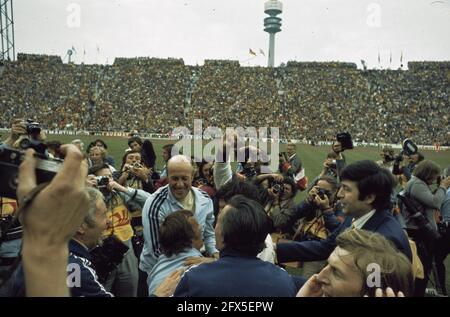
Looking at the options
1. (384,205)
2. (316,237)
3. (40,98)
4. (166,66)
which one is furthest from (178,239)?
(166,66)

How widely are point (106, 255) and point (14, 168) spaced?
85.2 inches

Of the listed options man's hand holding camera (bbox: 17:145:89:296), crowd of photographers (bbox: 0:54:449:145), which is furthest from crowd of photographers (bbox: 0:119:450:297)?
crowd of photographers (bbox: 0:54:449:145)

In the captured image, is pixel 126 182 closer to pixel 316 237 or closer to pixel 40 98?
pixel 316 237

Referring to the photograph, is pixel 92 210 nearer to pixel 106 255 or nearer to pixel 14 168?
pixel 106 255

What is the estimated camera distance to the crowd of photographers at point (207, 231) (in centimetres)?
119

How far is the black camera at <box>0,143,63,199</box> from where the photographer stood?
1271 millimetres

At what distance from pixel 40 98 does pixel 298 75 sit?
116 ft

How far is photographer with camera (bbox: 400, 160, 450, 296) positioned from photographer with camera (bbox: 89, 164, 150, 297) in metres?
3.41

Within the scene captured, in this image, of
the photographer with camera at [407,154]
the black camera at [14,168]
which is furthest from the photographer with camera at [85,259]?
the photographer with camera at [407,154]

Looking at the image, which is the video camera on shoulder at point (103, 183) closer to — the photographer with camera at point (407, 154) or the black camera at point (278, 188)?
the black camera at point (278, 188)

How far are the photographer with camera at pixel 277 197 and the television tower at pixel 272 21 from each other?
330 ft

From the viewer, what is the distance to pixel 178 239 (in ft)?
9.91

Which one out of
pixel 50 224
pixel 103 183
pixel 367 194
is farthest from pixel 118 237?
pixel 50 224

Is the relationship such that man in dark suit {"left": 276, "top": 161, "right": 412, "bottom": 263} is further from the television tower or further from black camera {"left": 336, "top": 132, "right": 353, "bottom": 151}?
the television tower
